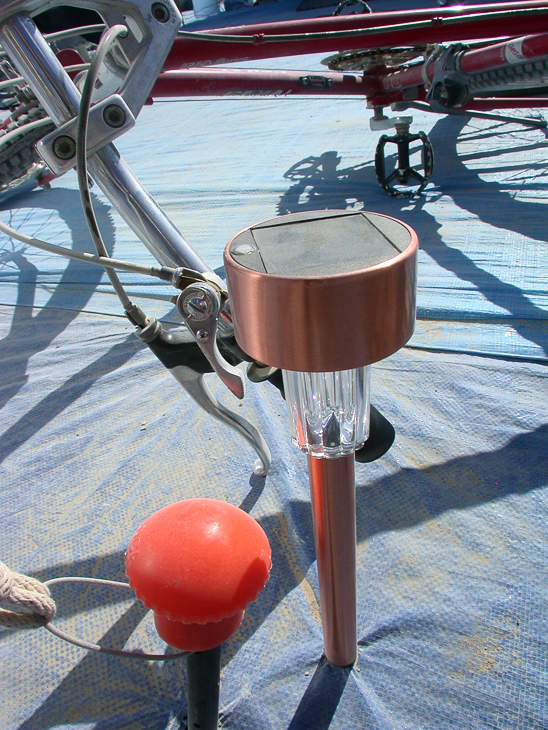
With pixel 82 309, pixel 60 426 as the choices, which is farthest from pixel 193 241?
pixel 60 426

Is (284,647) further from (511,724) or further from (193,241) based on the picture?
(193,241)

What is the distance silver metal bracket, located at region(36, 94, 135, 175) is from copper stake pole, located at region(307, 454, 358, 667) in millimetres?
423

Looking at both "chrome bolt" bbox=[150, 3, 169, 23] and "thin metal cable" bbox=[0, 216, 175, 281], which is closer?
"thin metal cable" bbox=[0, 216, 175, 281]

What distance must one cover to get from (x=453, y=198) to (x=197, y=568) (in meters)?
1.86

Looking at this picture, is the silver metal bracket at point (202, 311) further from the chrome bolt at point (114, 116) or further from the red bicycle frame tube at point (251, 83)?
the red bicycle frame tube at point (251, 83)

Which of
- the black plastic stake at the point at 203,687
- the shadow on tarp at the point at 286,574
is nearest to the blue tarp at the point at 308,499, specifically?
the shadow on tarp at the point at 286,574

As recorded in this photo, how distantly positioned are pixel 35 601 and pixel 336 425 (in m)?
0.29

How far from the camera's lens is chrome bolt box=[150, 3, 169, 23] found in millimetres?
641

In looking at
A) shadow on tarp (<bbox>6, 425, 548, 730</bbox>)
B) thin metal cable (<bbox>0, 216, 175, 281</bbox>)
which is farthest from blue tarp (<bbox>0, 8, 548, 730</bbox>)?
thin metal cable (<bbox>0, 216, 175, 281</bbox>)

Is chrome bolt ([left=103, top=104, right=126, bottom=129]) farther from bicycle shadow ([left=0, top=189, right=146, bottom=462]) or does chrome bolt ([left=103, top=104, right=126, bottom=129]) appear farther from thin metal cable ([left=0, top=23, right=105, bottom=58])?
bicycle shadow ([left=0, top=189, right=146, bottom=462])

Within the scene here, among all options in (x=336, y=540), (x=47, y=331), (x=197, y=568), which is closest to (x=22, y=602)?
(x=197, y=568)

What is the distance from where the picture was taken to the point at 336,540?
1.70 ft

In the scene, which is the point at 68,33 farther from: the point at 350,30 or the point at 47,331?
the point at 47,331

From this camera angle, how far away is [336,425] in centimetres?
47
